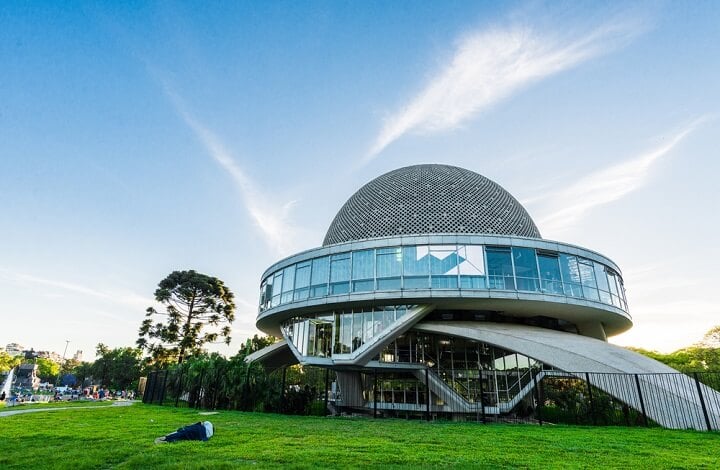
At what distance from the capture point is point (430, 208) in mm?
19484

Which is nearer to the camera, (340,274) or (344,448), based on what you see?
(344,448)

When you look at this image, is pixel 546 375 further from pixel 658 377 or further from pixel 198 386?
pixel 198 386

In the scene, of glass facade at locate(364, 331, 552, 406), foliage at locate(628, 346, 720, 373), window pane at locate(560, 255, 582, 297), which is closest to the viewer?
glass facade at locate(364, 331, 552, 406)

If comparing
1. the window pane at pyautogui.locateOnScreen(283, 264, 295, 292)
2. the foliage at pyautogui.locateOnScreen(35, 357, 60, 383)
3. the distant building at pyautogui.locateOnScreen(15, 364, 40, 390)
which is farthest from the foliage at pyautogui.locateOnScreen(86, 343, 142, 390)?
the window pane at pyautogui.locateOnScreen(283, 264, 295, 292)

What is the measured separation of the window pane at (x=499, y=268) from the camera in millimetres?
15398

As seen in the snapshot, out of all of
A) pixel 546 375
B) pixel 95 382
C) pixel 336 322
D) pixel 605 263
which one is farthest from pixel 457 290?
pixel 95 382

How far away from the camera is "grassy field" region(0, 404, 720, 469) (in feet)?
15.2

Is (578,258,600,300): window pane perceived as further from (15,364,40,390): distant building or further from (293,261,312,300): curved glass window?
(15,364,40,390): distant building

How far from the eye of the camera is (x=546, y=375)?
13.8 m

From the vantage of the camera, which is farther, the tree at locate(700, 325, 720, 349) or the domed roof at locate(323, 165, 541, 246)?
the tree at locate(700, 325, 720, 349)

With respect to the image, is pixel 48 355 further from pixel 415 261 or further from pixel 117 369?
pixel 415 261

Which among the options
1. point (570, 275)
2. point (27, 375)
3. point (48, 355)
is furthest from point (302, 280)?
point (48, 355)

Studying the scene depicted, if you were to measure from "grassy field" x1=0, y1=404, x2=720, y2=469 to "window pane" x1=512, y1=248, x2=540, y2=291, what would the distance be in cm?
765

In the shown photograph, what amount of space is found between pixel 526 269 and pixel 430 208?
222 inches
